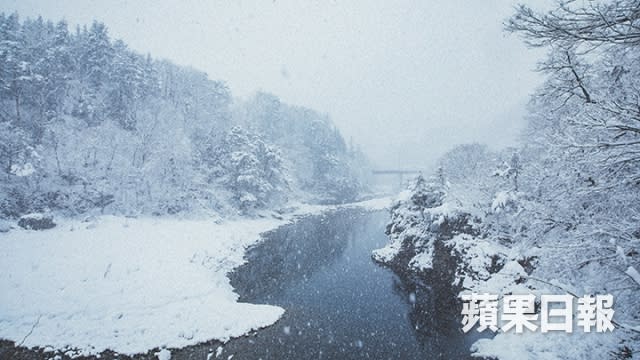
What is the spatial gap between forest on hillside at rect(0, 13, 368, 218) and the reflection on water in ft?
54.8

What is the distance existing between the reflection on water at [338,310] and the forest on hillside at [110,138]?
16.7 m

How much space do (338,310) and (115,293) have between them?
10924mm

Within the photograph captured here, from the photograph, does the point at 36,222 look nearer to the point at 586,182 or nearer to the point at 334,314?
the point at 334,314

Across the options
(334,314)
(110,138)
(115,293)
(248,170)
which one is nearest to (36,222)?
(115,293)

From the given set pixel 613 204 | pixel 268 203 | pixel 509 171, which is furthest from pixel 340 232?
pixel 613 204

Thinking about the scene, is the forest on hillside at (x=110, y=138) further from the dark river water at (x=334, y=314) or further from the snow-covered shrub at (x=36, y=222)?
the dark river water at (x=334, y=314)

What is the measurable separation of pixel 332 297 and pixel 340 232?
19666 millimetres

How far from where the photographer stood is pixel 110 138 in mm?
39438

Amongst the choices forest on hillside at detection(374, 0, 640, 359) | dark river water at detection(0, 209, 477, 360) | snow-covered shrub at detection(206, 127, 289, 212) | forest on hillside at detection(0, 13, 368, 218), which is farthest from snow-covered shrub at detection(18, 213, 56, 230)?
forest on hillside at detection(374, 0, 640, 359)

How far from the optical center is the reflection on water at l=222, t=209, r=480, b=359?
39.6 ft

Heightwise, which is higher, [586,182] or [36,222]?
[586,182]

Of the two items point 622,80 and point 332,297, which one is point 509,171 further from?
point 622,80

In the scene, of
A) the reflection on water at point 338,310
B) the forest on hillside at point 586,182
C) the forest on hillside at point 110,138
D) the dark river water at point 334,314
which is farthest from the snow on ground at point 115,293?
the forest on hillside at point 586,182

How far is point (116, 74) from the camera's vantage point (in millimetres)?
45094
